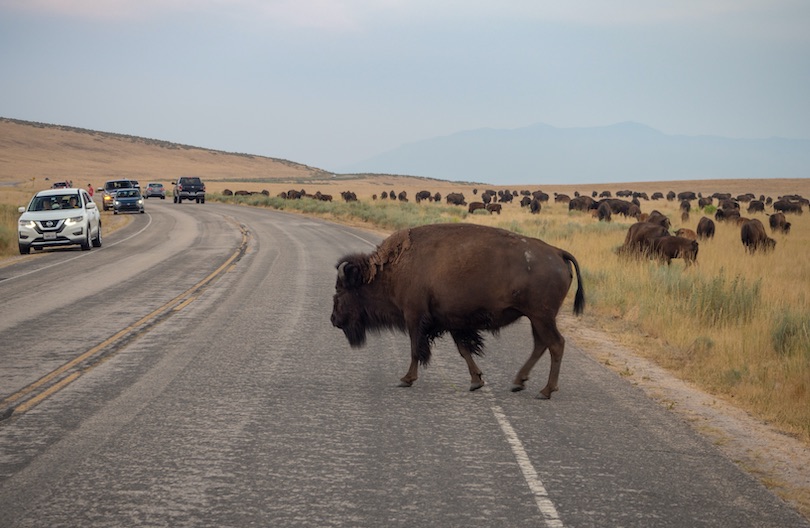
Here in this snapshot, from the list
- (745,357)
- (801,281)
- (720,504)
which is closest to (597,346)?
(745,357)

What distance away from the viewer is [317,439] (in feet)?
21.6

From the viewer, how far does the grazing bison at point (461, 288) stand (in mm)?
8031

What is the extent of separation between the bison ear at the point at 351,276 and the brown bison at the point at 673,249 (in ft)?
44.2

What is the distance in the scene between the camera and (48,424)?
6.91 metres

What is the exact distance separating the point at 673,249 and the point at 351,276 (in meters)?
14.1

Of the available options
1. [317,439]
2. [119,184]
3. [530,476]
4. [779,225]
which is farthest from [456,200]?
[530,476]

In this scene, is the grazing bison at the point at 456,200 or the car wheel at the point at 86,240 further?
the grazing bison at the point at 456,200

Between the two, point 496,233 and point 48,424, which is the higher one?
point 496,233

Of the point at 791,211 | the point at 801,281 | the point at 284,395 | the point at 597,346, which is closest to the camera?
the point at 284,395

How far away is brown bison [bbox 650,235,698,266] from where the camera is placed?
2045cm

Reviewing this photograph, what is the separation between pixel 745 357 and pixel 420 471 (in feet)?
20.1

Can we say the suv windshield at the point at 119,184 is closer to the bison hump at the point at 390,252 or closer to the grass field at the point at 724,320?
the grass field at the point at 724,320

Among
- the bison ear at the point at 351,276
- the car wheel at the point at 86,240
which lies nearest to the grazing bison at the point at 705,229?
the car wheel at the point at 86,240

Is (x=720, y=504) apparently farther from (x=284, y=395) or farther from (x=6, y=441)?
(x=6, y=441)
